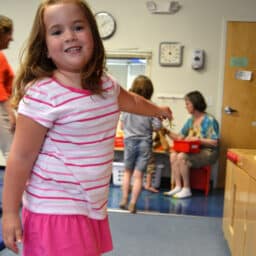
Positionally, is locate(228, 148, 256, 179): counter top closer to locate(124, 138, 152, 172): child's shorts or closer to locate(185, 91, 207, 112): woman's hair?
locate(124, 138, 152, 172): child's shorts

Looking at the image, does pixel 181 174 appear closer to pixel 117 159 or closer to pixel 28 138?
pixel 117 159

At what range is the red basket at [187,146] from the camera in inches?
160

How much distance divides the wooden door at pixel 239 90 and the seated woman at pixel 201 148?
418mm

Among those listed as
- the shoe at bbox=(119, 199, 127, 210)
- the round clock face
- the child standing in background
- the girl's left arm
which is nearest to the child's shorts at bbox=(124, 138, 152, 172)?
the child standing in background

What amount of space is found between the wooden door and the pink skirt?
12.5 feet

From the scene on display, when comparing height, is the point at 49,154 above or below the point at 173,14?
below

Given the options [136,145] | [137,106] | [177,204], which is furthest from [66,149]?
[177,204]

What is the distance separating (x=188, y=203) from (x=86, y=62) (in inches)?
119

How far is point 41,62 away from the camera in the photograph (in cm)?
96

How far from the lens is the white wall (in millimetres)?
4543

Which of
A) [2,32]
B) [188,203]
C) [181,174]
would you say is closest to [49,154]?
[2,32]

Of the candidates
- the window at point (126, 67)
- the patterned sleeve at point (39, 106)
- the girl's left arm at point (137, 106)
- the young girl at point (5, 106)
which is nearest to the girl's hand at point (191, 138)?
the window at point (126, 67)

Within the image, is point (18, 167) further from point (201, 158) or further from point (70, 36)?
point (201, 158)

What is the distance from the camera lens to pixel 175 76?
468cm
